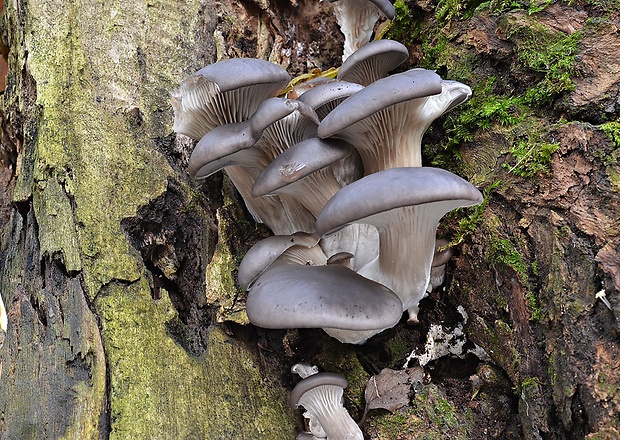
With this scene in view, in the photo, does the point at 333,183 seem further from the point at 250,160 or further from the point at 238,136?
the point at 238,136

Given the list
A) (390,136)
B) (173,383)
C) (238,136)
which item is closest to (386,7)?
(390,136)

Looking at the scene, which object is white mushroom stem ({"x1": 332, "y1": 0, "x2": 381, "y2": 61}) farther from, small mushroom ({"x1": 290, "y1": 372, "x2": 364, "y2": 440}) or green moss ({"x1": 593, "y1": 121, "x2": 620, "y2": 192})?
small mushroom ({"x1": 290, "y1": 372, "x2": 364, "y2": 440})

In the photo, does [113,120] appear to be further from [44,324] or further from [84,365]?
[84,365]

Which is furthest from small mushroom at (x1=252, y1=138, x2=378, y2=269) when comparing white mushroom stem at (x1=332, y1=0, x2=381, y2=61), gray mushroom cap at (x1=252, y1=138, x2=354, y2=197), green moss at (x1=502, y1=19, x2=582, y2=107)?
white mushroom stem at (x1=332, y1=0, x2=381, y2=61)

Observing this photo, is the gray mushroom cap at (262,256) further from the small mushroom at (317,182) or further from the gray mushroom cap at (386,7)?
the gray mushroom cap at (386,7)

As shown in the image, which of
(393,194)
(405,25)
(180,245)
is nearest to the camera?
(393,194)

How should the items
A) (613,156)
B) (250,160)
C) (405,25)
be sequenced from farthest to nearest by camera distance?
(405,25)
(250,160)
(613,156)

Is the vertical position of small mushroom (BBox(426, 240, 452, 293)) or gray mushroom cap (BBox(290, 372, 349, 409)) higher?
small mushroom (BBox(426, 240, 452, 293))
